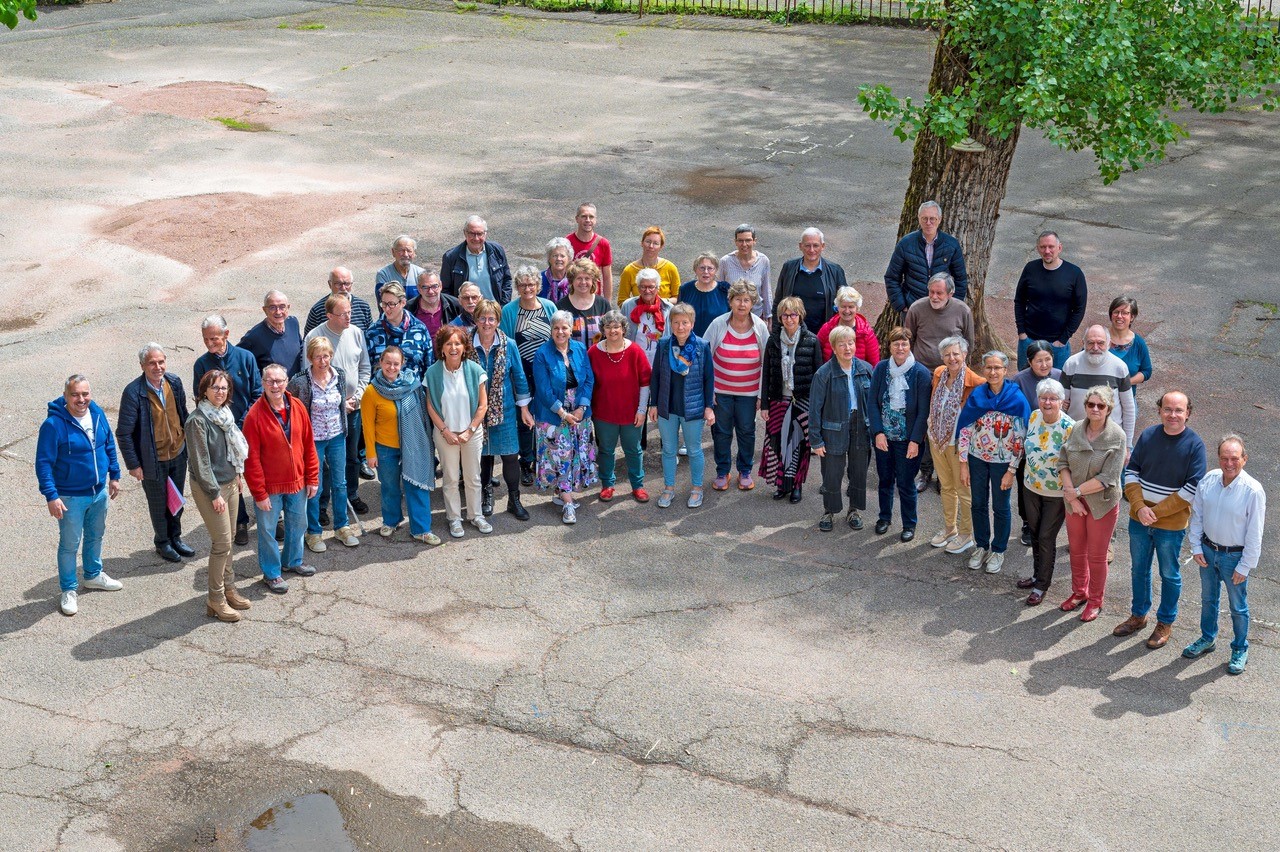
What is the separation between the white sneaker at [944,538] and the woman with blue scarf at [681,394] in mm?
1899

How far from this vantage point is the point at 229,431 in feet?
28.6

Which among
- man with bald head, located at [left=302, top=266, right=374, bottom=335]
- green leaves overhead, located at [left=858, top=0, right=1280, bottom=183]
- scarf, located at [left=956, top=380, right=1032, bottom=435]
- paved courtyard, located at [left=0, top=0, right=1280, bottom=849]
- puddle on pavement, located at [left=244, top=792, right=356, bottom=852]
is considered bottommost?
puddle on pavement, located at [left=244, top=792, right=356, bottom=852]

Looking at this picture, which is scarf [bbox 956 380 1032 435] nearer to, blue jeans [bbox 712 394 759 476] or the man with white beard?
the man with white beard

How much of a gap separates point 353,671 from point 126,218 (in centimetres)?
1075

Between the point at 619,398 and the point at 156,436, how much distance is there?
11.5ft

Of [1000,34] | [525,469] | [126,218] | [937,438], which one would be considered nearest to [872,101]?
[1000,34]

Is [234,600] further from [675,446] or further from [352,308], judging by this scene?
[675,446]

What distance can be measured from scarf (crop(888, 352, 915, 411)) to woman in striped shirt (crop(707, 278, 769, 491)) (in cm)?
114

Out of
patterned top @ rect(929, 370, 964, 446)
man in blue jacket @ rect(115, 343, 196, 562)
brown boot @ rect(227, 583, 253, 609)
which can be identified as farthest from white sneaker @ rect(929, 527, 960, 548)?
man in blue jacket @ rect(115, 343, 196, 562)

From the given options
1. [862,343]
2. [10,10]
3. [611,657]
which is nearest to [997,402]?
A: [862,343]

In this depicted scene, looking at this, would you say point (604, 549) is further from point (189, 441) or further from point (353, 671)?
point (189, 441)

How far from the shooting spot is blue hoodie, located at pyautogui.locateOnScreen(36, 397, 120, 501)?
8.66 metres

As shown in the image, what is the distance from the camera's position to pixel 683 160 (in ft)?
64.0

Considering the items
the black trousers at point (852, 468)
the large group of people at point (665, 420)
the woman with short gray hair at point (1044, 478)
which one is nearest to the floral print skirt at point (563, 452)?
the large group of people at point (665, 420)
